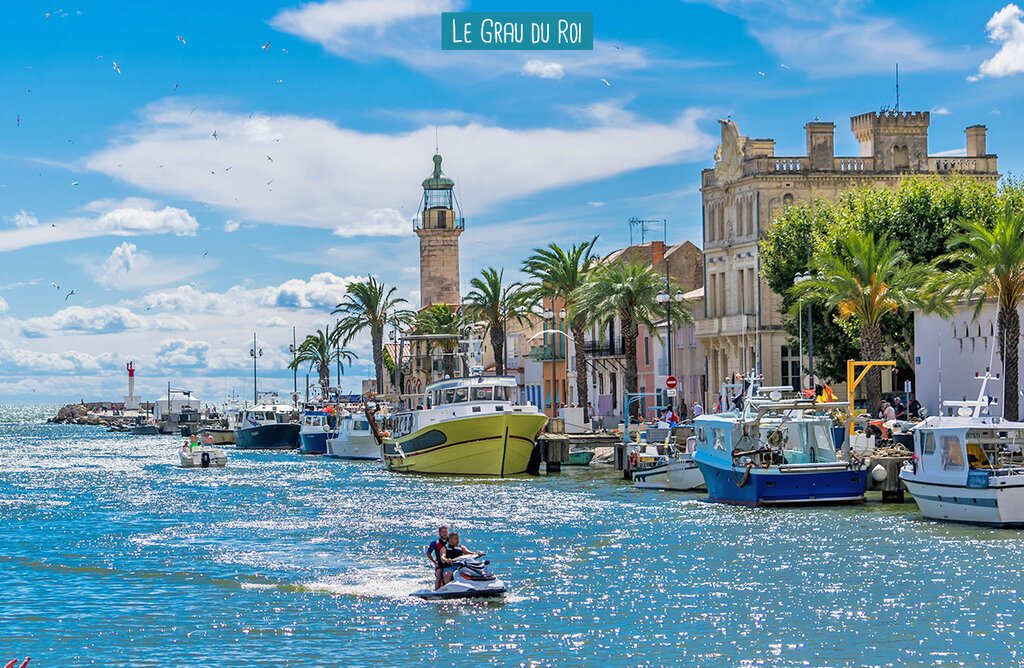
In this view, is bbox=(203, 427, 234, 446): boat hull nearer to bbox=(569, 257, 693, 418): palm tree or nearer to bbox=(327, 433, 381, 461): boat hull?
bbox=(327, 433, 381, 461): boat hull

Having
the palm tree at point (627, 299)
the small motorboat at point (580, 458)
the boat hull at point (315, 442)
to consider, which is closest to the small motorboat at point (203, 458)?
the boat hull at point (315, 442)

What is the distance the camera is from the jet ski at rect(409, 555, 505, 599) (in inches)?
1136

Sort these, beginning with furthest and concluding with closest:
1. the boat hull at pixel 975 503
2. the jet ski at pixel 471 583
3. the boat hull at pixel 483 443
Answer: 1. the boat hull at pixel 483 443
2. the boat hull at pixel 975 503
3. the jet ski at pixel 471 583

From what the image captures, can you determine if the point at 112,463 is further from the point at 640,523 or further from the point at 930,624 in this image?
the point at 930,624

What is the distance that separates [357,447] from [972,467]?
56.9m

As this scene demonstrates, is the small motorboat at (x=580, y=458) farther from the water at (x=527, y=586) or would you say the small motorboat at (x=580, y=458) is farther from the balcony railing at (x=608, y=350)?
the balcony railing at (x=608, y=350)

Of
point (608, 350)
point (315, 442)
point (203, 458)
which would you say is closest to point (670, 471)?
point (203, 458)

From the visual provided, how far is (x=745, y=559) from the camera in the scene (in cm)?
3406

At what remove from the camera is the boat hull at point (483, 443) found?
199ft

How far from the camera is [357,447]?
9031 centimetres

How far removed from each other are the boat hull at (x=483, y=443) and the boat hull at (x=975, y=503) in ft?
77.3

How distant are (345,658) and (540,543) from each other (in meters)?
14.1

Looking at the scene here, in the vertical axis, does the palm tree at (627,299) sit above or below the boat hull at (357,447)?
above

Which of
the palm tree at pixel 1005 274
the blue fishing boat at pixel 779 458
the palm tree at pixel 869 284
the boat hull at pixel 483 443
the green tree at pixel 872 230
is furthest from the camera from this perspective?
the green tree at pixel 872 230
